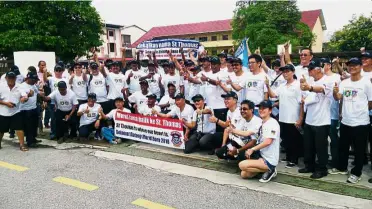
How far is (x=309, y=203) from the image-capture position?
13.7 feet

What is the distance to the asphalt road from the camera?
4.28 meters

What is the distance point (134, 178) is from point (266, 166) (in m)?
2.12

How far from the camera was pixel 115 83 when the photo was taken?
802 cm

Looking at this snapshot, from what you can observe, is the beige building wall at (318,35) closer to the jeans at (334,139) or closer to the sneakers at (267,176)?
the jeans at (334,139)

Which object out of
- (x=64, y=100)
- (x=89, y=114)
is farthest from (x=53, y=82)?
(x=89, y=114)

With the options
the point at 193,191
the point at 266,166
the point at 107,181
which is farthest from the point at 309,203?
the point at 107,181

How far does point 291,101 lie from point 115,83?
4392 millimetres

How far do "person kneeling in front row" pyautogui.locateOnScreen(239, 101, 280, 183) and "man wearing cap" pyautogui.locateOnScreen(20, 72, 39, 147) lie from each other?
16.9 ft

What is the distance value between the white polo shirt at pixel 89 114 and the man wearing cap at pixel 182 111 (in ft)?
6.35

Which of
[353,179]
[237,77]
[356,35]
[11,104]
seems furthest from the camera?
[356,35]

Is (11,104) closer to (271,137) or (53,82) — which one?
(53,82)

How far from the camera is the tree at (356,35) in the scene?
23.9 meters

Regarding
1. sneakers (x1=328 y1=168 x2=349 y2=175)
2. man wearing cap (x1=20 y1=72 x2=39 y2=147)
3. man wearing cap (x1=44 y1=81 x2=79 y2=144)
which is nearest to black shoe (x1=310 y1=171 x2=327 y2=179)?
sneakers (x1=328 y1=168 x2=349 y2=175)

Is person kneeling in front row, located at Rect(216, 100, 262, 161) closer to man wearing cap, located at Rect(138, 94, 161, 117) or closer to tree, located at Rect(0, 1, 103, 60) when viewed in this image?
man wearing cap, located at Rect(138, 94, 161, 117)
